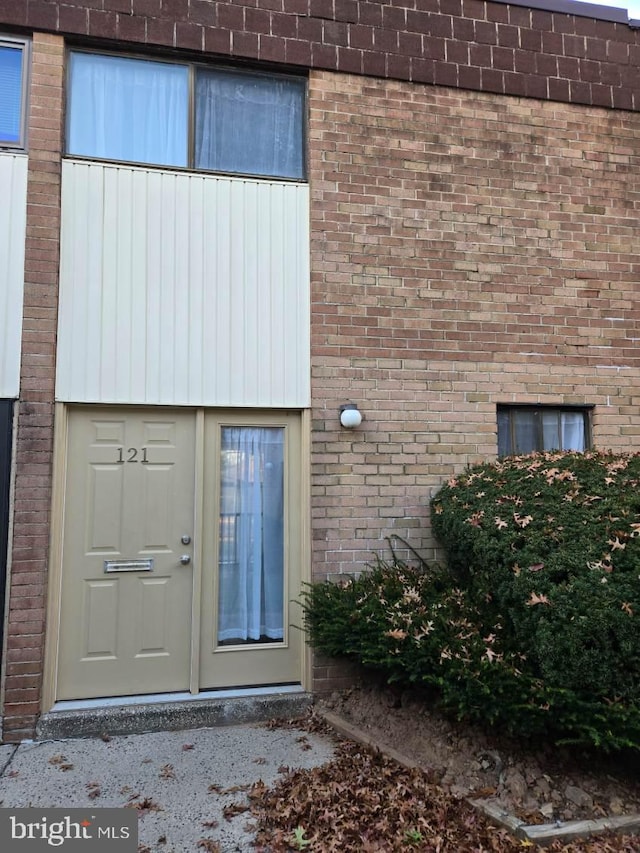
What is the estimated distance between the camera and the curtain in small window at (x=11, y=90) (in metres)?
4.74

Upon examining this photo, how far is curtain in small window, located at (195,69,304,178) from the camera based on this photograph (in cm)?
509

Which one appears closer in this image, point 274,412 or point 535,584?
point 535,584

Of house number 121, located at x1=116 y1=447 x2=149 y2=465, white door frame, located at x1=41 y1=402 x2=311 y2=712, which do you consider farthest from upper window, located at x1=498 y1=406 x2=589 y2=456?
house number 121, located at x1=116 y1=447 x2=149 y2=465

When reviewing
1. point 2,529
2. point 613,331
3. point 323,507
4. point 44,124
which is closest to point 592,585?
point 323,507

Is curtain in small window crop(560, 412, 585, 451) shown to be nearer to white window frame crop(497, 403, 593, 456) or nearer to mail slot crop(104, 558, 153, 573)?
white window frame crop(497, 403, 593, 456)

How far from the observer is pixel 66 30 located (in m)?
4.78

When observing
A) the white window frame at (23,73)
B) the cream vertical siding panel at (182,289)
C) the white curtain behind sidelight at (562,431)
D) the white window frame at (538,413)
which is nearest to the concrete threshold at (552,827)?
the white window frame at (538,413)

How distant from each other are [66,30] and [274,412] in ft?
11.5

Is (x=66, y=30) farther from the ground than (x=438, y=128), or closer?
farther from the ground

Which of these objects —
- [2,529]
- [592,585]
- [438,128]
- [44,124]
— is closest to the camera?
[592,585]

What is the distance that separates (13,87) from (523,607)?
5476mm

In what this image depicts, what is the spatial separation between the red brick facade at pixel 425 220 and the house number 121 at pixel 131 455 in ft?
1.70

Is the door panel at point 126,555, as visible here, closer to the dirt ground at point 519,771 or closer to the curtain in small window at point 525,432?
the dirt ground at point 519,771

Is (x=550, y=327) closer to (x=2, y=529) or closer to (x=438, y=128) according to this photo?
(x=438, y=128)
